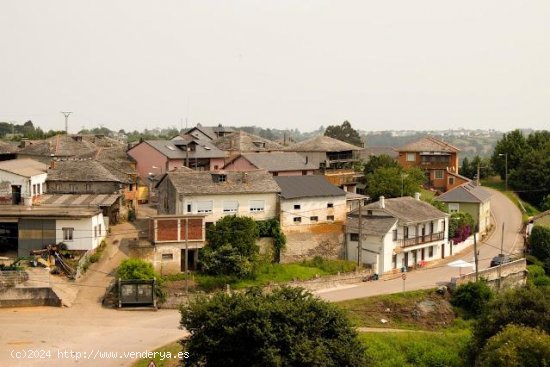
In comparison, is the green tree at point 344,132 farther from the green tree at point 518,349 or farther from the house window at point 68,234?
the green tree at point 518,349

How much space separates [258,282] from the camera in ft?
135

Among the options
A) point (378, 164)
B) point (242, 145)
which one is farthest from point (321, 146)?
point (242, 145)

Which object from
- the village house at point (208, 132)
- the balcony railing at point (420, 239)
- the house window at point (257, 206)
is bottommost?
the balcony railing at point (420, 239)

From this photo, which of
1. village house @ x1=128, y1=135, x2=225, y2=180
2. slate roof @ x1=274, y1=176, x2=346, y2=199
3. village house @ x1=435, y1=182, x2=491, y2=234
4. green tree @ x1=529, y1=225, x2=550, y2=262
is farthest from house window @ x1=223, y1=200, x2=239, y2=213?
green tree @ x1=529, y1=225, x2=550, y2=262

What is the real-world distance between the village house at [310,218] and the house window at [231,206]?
288cm

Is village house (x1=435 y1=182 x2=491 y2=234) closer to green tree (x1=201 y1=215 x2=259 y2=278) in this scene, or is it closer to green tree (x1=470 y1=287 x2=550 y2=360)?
green tree (x1=201 y1=215 x2=259 y2=278)

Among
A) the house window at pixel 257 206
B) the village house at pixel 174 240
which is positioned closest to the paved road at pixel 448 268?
the house window at pixel 257 206

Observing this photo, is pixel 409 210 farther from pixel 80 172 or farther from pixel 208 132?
pixel 208 132

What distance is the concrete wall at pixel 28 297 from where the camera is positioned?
3650 cm

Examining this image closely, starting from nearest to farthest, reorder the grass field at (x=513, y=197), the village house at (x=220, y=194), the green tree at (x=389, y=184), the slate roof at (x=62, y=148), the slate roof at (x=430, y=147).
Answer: the village house at (x=220, y=194), the green tree at (x=389, y=184), the slate roof at (x=62, y=148), the grass field at (x=513, y=197), the slate roof at (x=430, y=147)

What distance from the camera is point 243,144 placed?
69000mm

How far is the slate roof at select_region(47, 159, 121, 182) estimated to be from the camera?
1929 inches

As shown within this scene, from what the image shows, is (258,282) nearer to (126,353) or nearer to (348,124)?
(126,353)

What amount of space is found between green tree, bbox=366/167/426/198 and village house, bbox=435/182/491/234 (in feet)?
10.00
